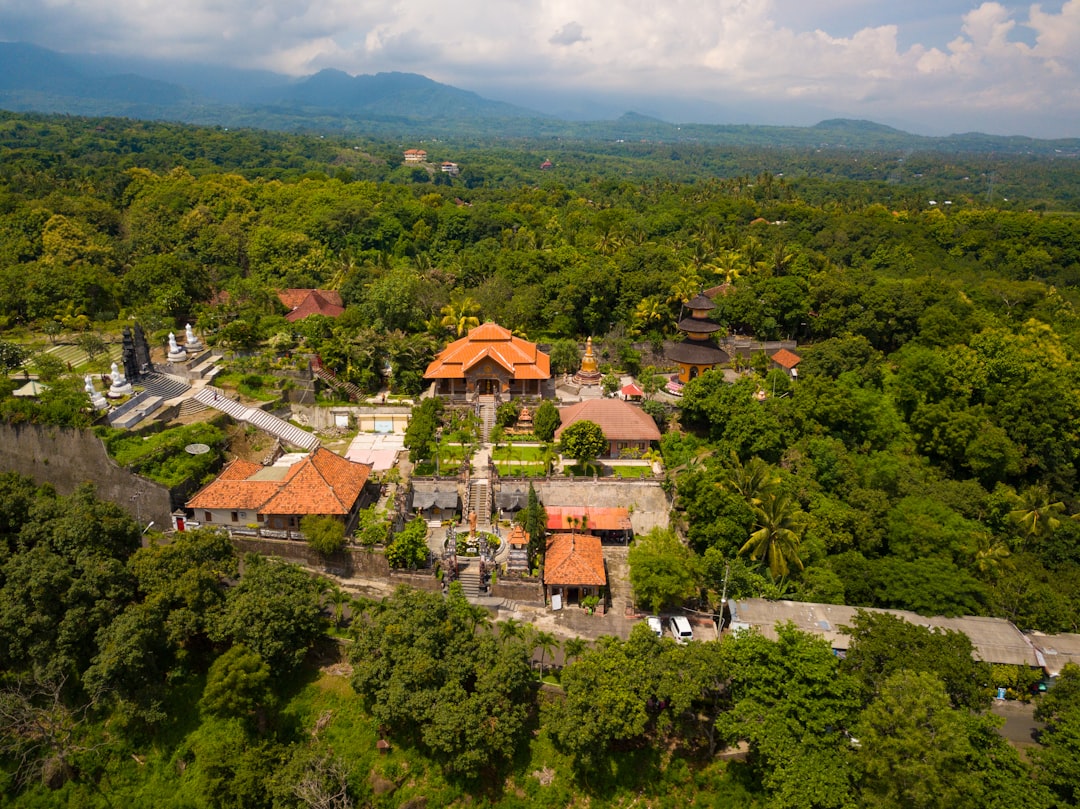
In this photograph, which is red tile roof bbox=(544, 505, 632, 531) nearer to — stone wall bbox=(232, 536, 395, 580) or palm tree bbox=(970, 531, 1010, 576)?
stone wall bbox=(232, 536, 395, 580)

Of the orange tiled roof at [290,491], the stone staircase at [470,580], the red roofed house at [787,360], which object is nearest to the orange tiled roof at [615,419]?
the stone staircase at [470,580]

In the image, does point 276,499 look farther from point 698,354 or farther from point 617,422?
point 698,354

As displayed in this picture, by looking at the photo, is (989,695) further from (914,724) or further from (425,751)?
(425,751)

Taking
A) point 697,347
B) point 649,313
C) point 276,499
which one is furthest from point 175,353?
point 697,347

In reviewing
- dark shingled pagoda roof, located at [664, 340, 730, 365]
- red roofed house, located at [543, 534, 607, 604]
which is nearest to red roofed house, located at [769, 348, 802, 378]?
dark shingled pagoda roof, located at [664, 340, 730, 365]

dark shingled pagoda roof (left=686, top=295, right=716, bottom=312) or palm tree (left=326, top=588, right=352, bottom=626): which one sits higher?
dark shingled pagoda roof (left=686, top=295, right=716, bottom=312)

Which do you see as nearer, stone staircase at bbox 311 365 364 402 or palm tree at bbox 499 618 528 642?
palm tree at bbox 499 618 528 642

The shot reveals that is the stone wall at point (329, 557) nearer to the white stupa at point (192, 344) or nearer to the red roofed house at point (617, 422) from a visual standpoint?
the red roofed house at point (617, 422)
